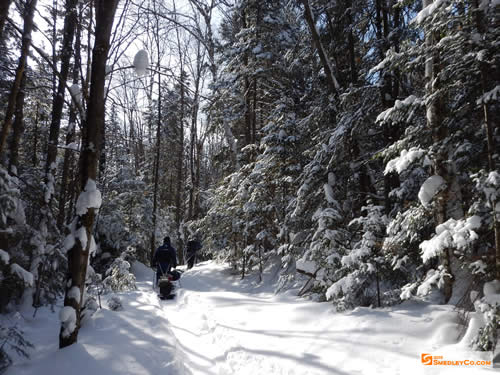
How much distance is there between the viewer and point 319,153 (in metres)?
7.80

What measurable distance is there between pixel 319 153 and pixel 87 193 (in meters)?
5.34

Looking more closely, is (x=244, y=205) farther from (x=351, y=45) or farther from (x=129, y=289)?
(x=351, y=45)

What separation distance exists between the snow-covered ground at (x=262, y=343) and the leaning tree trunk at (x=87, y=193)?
0.50 meters

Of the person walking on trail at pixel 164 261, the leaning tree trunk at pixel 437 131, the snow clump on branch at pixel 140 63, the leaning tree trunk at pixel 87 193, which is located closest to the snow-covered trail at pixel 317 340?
the leaning tree trunk at pixel 437 131

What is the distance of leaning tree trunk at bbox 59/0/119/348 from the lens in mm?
4527

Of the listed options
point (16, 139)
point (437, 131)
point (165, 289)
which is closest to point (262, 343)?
point (437, 131)

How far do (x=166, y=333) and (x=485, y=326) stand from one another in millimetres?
4700

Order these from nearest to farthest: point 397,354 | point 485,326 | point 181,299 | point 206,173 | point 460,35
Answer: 1. point 485,326
2. point 397,354
3. point 460,35
4. point 181,299
5. point 206,173

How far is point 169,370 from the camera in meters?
4.07

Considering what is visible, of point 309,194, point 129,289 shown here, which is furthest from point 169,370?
point 129,289

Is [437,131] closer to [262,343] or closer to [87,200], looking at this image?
[262,343]

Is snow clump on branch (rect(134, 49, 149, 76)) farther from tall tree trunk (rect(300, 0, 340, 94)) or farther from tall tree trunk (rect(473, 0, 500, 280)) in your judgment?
tall tree trunk (rect(300, 0, 340, 94))

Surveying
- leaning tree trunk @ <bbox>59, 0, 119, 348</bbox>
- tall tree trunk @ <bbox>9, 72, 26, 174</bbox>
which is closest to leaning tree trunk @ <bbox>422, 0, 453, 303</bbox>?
leaning tree trunk @ <bbox>59, 0, 119, 348</bbox>

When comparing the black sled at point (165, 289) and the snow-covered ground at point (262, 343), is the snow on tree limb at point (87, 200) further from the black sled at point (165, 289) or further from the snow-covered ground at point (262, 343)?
the black sled at point (165, 289)
